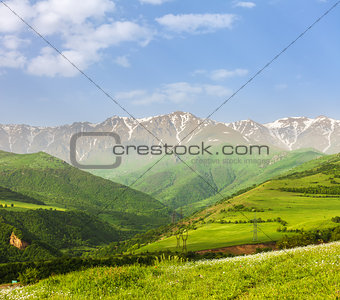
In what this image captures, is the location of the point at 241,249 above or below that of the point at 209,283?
below

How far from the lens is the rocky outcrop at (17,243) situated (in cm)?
18012

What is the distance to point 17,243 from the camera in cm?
18188

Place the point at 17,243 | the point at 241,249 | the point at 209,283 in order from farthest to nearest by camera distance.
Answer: the point at 17,243 → the point at 241,249 → the point at 209,283

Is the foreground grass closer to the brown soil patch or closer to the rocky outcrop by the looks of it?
the brown soil patch

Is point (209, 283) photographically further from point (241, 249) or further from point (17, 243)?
point (17, 243)

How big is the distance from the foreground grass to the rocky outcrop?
189 metres

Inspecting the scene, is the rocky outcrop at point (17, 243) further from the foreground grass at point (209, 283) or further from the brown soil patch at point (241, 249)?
the foreground grass at point (209, 283)

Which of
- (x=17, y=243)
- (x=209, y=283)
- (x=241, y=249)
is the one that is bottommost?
(x=17, y=243)

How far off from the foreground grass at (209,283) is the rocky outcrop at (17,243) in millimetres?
189299

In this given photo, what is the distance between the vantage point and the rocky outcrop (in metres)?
180

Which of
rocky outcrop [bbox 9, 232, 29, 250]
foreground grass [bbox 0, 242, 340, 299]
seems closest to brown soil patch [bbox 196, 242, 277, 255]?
foreground grass [bbox 0, 242, 340, 299]

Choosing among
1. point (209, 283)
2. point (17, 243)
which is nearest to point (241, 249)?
point (209, 283)

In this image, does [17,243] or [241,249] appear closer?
[241,249]

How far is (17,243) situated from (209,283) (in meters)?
200
